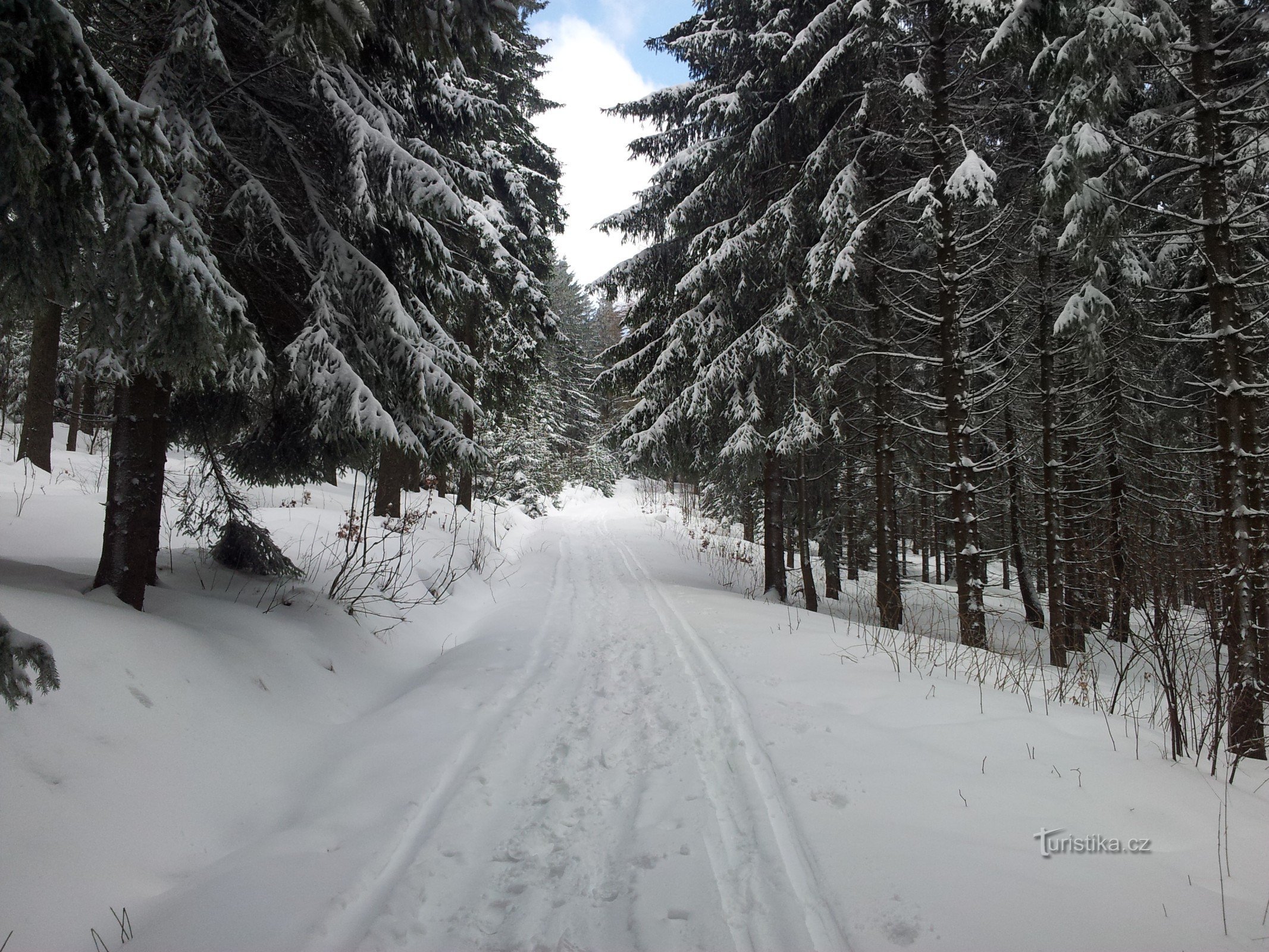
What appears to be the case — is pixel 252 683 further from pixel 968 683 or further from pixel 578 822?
pixel 968 683

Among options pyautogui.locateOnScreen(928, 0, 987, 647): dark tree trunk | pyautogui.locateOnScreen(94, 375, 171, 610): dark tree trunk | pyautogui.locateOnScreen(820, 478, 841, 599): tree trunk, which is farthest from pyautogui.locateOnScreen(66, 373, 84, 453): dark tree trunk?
pyautogui.locateOnScreen(928, 0, 987, 647): dark tree trunk

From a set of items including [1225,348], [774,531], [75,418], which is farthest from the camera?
[75,418]

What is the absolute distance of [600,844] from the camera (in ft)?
9.07

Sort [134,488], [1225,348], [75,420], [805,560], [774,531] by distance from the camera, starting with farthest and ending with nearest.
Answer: [75,420]
[774,531]
[805,560]
[1225,348]
[134,488]

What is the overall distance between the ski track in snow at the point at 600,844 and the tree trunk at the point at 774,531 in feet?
19.9

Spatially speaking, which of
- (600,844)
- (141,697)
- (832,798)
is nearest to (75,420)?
(141,697)

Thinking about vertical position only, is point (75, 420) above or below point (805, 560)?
above

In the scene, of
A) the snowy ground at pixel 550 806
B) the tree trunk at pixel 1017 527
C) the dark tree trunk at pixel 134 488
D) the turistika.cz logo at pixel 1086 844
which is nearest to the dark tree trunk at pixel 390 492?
the snowy ground at pixel 550 806

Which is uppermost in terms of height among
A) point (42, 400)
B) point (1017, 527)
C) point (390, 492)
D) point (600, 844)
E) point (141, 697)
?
point (42, 400)

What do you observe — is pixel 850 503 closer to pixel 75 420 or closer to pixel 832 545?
pixel 832 545

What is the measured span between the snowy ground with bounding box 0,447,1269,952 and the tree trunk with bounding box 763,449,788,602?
17.7ft

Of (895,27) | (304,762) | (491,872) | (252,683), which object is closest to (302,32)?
(252,683)

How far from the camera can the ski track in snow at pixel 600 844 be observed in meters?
2.20

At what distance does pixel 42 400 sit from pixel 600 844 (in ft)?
43.5
